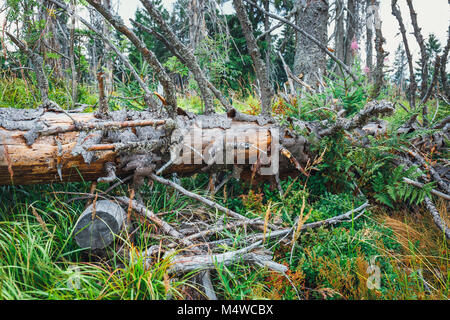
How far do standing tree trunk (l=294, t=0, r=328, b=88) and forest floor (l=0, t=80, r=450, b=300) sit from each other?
80.7 inches

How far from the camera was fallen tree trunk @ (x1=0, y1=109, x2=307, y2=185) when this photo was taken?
196 centimetres

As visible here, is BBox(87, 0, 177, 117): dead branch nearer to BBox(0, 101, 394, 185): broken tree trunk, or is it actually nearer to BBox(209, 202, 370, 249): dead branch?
BBox(0, 101, 394, 185): broken tree trunk

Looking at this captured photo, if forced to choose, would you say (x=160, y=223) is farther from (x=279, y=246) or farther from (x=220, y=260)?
(x=279, y=246)

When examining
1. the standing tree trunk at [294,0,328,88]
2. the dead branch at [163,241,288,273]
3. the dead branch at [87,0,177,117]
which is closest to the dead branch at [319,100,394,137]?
the dead branch at [163,241,288,273]

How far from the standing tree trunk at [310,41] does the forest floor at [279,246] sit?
2.05 m

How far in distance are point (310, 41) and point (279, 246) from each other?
4157mm

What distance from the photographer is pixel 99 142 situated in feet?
7.11

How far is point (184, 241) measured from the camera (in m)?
2.06

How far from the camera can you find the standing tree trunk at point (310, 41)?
4.85 metres

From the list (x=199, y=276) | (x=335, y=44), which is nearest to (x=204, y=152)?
(x=199, y=276)

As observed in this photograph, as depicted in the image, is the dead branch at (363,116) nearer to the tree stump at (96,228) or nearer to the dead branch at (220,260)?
the dead branch at (220,260)

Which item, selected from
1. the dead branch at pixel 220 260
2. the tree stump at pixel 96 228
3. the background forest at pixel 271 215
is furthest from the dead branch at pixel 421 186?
the tree stump at pixel 96 228
